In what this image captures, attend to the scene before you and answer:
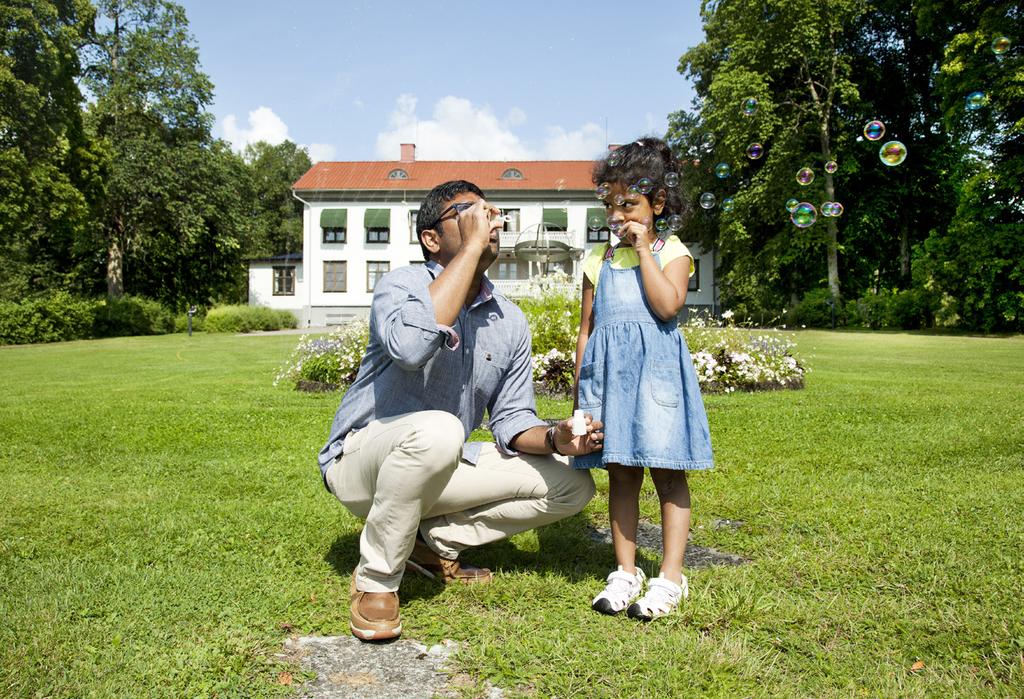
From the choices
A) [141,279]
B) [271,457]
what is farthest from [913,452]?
[141,279]

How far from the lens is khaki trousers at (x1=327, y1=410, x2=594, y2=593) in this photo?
2.41m

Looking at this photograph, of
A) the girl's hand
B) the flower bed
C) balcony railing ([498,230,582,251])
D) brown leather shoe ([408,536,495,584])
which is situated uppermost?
balcony railing ([498,230,582,251])

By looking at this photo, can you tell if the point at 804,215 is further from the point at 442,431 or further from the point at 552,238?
the point at 552,238

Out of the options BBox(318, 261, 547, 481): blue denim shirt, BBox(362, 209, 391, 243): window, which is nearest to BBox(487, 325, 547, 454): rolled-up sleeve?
BBox(318, 261, 547, 481): blue denim shirt

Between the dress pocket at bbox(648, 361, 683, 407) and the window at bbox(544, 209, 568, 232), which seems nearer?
the dress pocket at bbox(648, 361, 683, 407)

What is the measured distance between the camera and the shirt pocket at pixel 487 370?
2842 millimetres

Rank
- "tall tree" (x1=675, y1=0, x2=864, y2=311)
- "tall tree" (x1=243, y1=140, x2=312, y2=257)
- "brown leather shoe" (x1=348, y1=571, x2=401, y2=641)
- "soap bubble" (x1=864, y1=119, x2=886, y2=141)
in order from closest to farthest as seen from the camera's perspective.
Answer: "brown leather shoe" (x1=348, y1=571, x2=401, y2=641) → "soap bubble" (x1=864, y1=119, x2=886, y2=141) → "tall tree" (x1=675, y1=0, x2=864, y2=311) → "tall tree" (x1=243, y1=140, x2=312, y2=257)

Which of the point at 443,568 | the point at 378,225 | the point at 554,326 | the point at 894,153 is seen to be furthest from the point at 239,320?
the point at 443,568

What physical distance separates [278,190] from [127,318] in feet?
94.1

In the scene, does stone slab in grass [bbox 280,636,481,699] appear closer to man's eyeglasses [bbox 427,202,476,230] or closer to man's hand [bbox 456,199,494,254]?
man's hand [bbox 456,199,494,254]

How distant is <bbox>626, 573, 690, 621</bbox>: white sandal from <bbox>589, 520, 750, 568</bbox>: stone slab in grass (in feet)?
1.72

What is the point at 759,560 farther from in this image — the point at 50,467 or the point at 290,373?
the point at 290,373

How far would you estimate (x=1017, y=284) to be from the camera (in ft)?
65.4

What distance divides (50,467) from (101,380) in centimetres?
658
